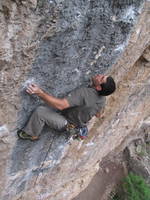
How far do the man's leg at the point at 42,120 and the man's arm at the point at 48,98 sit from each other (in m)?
0.30

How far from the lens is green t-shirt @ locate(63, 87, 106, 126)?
4293 mm

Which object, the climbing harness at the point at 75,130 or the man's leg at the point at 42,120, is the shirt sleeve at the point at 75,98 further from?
the climbing harness at the point at 75,130

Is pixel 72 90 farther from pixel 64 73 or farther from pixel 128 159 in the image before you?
pixel 128 159

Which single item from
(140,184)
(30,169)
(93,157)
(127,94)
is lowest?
(140,184)

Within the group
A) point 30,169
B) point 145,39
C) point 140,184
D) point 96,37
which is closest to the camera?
point 96,37

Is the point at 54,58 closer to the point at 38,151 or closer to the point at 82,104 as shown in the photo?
the point at 82,104

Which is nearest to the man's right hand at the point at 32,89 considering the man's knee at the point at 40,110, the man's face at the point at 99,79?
the man's knee at the point at 40,110

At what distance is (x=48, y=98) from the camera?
4074mm

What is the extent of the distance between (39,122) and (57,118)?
25 centimetres

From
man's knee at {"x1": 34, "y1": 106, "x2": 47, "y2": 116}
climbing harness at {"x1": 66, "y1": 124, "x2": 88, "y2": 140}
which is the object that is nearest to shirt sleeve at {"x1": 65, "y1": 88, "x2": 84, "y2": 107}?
man's knee at {"x1": 34, "y1": 106, "x2": 47, "y2": 116}

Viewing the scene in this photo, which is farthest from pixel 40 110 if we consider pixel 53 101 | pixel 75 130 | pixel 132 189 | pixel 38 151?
pixel 132 189

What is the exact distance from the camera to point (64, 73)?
13.8ft

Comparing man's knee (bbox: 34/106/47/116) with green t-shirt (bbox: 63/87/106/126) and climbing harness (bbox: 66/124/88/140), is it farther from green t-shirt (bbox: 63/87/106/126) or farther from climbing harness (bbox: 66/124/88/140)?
climbing harness (bbox: 66/124/88/140)

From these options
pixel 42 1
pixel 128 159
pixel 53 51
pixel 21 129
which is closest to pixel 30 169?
pixel 21 129
